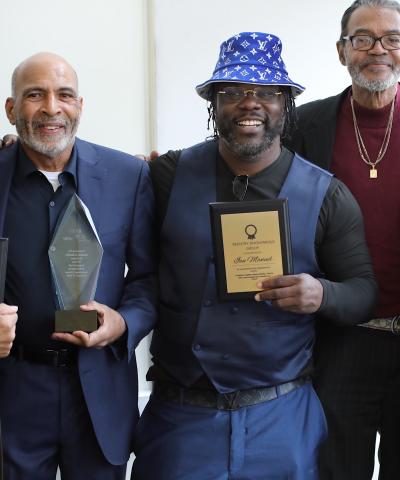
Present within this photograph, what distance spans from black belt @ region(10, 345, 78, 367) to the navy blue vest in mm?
269

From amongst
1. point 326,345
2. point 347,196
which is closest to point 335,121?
point 347,196

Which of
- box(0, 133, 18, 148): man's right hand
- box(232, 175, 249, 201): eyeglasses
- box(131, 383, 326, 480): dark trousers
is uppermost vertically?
box(0, 133, 18, 148): man's right hand

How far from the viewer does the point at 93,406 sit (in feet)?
6.09

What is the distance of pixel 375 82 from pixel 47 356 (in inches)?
51.0

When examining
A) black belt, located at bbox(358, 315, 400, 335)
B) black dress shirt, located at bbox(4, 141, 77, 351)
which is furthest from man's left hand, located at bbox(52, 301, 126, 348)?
black belt, located at bbox(358, 315, 400, 335)

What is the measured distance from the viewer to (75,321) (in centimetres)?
172

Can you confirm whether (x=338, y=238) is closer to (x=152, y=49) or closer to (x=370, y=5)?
(x=370, y=5)

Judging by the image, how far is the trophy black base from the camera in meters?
1.71

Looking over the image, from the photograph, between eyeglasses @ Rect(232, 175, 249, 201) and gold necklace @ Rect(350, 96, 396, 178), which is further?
gold necklace @ Rect(350, 96, 396, 178)

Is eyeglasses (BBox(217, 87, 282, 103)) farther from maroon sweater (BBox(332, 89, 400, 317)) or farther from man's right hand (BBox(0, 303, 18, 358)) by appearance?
man's right hand (BBox(0, 303, 18, 358))

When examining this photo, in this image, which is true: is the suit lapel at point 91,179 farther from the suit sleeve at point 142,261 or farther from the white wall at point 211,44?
the white wall at point 211,44

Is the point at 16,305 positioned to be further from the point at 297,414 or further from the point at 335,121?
the point at 335,121

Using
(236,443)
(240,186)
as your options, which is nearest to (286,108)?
(240,186)

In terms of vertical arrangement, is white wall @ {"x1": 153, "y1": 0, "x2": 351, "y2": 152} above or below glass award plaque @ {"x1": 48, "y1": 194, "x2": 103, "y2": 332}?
above
